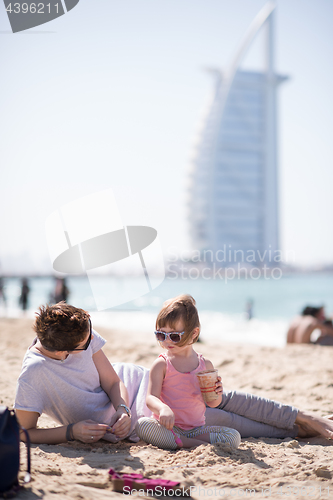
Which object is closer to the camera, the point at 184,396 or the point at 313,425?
the point at 184,396

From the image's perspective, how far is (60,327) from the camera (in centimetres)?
180

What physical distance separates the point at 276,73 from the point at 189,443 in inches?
3063

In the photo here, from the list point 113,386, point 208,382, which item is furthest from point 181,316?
point 113,386

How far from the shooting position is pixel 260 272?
67125mm

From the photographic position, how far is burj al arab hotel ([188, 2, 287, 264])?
214 ft

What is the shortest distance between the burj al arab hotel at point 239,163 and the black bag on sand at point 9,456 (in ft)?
205

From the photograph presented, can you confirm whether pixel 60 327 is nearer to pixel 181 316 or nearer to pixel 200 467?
pixel 181 316

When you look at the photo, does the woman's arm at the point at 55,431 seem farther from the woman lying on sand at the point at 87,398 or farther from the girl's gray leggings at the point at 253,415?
the girl's gray leggings at the point at 253,415

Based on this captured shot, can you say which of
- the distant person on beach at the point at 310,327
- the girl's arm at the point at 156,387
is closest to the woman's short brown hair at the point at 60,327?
the girl's arm at the point at 156,387

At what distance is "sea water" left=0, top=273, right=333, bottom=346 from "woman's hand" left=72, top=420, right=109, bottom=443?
21.2 feet

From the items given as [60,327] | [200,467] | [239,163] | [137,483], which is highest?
[239,163]

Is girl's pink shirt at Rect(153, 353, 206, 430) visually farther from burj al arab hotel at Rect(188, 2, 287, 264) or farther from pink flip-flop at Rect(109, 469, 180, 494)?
burj al arab hotel at Rect(188, 2, 287, 264)

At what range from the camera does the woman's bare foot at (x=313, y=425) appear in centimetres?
230

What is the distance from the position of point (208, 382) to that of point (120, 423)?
428 mm
